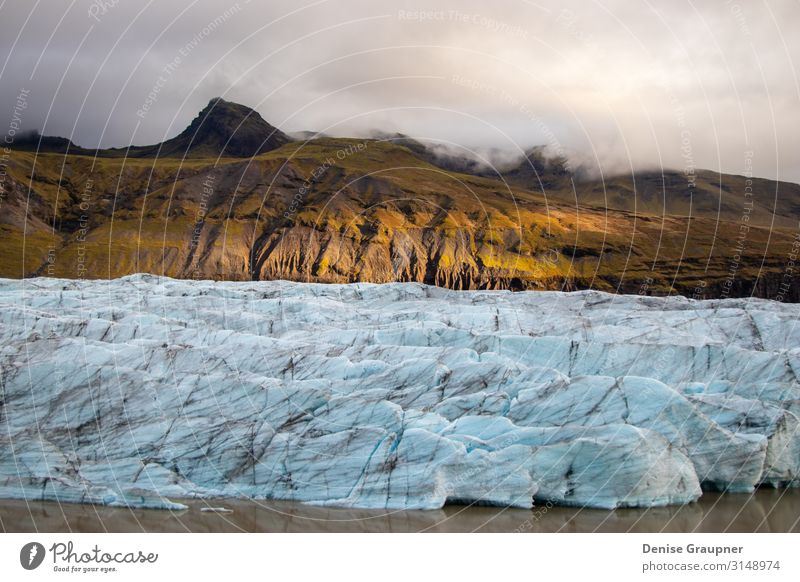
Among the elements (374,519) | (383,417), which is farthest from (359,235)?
(374,519)

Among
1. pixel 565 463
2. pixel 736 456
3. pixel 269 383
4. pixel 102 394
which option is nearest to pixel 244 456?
pixel 269 383

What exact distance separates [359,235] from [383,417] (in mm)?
118001

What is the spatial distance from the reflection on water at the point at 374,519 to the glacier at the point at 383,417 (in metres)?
0.52

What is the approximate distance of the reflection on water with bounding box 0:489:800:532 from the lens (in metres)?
23.5

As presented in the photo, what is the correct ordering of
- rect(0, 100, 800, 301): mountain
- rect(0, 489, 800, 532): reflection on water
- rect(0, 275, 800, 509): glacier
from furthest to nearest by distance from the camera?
rect(0, 100, 800, 301): mountain → rect(0, 275, 800, 509): glacier → rect(0, 489, 800, 532): reflection on water

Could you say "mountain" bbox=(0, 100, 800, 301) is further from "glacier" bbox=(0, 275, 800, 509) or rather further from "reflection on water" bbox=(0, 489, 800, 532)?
"reflection on water" bbox=(0, 489, 800, 532)

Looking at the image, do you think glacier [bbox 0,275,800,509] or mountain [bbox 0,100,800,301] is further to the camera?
mountain [bbox 0,100,800,301]

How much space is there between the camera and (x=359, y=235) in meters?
145

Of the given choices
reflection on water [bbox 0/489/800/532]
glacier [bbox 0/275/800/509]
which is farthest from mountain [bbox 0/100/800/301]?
reflection on water [bbox 0/489/800/532]

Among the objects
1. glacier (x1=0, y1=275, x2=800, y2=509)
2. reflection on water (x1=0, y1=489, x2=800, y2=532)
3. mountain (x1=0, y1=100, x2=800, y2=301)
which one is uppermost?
mountain (x1=0, y1=100, x2=800, y2=301)

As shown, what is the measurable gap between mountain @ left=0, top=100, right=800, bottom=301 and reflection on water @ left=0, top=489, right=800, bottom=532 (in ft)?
356

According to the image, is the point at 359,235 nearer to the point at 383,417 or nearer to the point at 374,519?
the point at 383,417

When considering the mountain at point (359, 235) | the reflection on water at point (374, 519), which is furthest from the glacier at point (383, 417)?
the mountain at point (359, 235)

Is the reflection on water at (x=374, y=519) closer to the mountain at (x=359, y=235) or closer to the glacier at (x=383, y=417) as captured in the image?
the glacier at (x=383, y=417)
